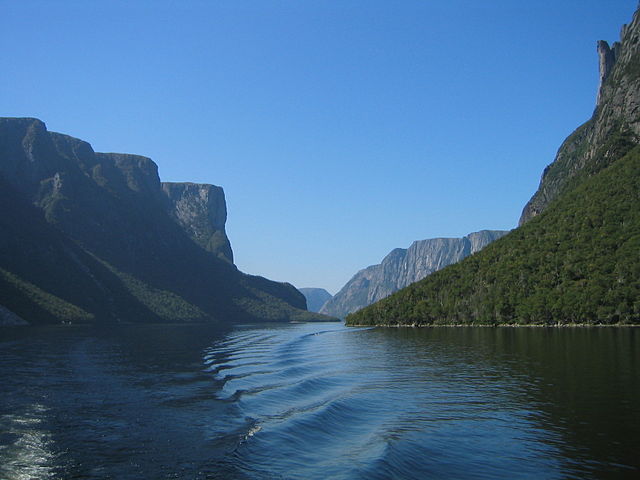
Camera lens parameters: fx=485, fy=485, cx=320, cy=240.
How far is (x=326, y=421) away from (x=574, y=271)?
146 meters

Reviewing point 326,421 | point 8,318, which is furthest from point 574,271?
point 8,318

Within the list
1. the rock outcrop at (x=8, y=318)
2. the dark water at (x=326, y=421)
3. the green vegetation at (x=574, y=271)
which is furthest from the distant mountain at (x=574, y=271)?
the rock outcrop at (x=8, y=318)

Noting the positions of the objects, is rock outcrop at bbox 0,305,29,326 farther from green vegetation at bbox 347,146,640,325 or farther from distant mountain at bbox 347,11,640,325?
distant mountain at bbox 347,11,640,325

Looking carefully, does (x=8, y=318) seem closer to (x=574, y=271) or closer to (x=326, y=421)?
(x=326, y=421)

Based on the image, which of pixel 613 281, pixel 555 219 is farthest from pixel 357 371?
pixel 555 219

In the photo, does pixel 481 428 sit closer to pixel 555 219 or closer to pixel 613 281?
pixel 613 281

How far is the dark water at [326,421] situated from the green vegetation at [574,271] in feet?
300

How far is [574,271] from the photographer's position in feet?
504

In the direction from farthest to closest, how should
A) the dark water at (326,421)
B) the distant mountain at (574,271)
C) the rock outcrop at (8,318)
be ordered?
the rock outcrop at (8,318) → the distant mountain at (574,271) → the dark water at (326,421)

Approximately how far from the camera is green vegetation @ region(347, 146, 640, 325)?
452 ft

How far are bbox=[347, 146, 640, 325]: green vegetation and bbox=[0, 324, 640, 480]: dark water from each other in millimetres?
91316

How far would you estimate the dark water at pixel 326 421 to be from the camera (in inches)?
877

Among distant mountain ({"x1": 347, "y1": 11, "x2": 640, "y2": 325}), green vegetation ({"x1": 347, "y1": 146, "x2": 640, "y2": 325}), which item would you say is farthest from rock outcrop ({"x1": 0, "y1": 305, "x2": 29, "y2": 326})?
distant mountain ({"x1": 347, "y1": 11, "x2": 640, "y2": 325})

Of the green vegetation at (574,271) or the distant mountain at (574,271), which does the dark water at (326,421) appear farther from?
the distant mountain at (574,271)
